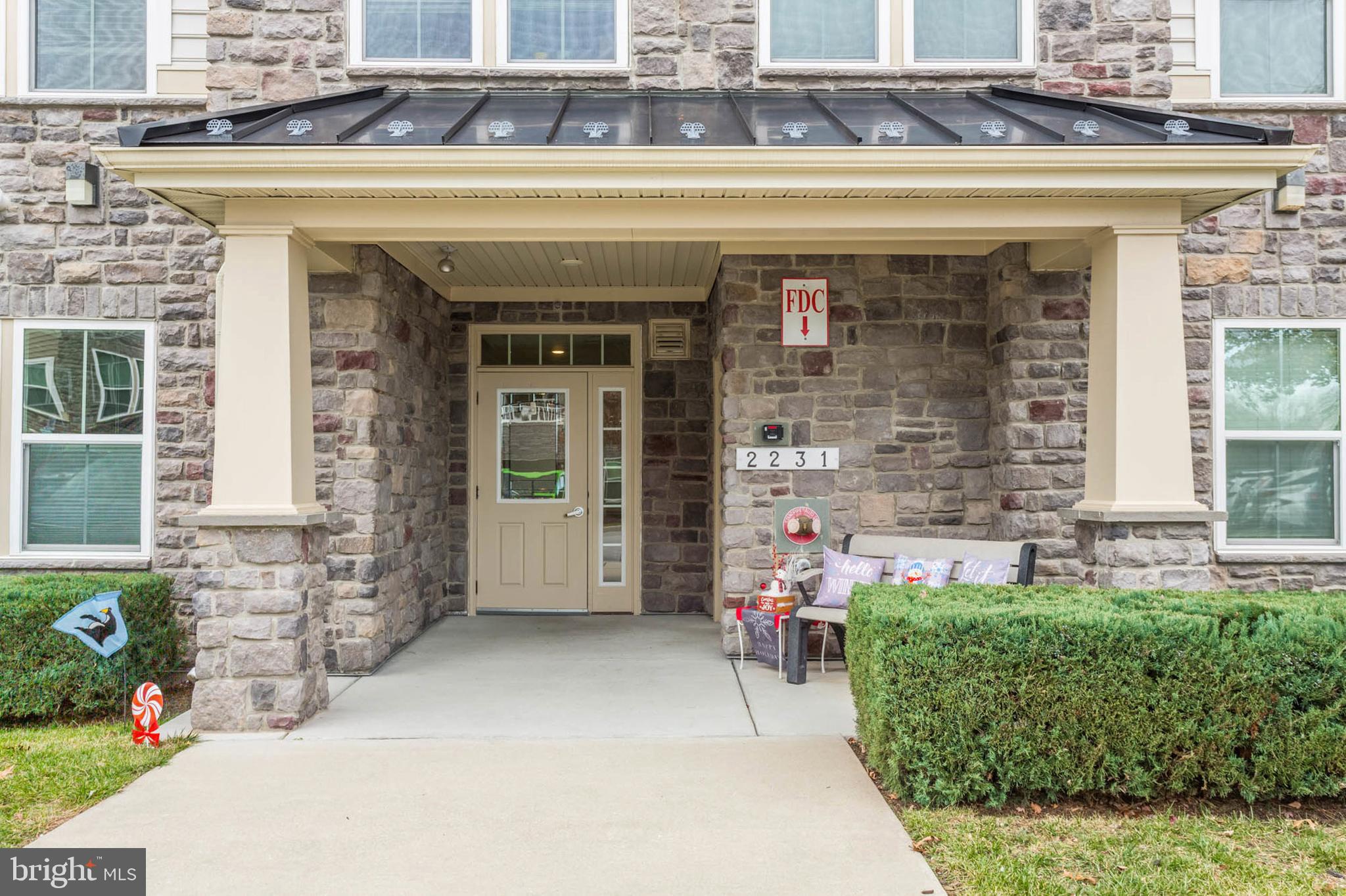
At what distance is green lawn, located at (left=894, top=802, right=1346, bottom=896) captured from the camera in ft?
9.81

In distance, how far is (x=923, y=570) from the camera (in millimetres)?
5621

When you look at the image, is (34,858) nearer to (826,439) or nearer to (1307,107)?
(826,439)

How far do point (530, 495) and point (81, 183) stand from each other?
13.5ft

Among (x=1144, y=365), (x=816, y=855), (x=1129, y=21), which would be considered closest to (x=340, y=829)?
(x=816, y=855)

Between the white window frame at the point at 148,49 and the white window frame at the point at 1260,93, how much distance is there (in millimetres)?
Answer: 7099

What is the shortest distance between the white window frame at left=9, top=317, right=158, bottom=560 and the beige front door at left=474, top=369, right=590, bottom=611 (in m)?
2.73

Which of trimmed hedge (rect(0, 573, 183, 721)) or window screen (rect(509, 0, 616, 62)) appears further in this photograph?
window screen (rect(509, 0, 616, 62))

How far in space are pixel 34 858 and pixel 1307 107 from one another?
26.8ft

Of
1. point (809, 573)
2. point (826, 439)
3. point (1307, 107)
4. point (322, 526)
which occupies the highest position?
point (1307, 107)

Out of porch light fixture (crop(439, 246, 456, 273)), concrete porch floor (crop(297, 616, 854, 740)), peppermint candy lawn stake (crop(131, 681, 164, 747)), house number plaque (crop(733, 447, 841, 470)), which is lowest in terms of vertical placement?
concrete porch floor (crop(297, 616, 854, 740))

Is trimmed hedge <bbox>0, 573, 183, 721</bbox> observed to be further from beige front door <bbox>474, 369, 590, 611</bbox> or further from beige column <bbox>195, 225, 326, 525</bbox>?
beige front door <bbox>474, 369, 590, 611</bbox>

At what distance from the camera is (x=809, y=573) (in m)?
6.07

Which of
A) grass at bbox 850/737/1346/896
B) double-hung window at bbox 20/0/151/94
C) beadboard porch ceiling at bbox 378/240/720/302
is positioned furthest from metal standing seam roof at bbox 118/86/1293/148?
grass at bbox 850/737/1346/896

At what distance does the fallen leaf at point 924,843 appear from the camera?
→ 3.28 metres
